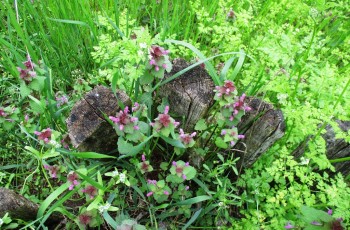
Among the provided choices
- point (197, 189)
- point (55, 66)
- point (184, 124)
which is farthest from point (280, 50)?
point (55, 66)

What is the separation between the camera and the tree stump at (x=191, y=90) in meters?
1.68

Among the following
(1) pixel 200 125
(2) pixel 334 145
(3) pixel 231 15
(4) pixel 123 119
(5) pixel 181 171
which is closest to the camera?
Answer: (4) pixel 123 119

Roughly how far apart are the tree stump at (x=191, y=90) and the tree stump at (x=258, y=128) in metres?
0.24

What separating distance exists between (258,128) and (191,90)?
0.43 meters

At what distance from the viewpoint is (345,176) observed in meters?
2.20

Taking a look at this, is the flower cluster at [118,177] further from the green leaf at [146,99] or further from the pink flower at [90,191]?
the green leaf at [146,99]

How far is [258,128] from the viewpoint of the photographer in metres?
1.74

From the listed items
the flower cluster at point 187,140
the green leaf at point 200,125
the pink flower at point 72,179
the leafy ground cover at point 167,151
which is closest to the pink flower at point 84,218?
the leafy ground cover at point 167,151

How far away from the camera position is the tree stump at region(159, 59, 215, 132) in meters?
1.68

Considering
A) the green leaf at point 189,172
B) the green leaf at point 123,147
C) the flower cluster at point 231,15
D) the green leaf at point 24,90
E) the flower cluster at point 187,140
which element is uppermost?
the flower cluster at point 231,15

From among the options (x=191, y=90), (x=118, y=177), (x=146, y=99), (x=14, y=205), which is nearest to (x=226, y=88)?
(x=191, y=90)

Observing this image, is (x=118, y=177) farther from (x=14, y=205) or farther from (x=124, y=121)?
(x=14, y=205)

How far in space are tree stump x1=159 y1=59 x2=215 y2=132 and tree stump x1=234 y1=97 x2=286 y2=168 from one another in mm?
239

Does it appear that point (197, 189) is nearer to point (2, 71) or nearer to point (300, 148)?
point (300, 148)
